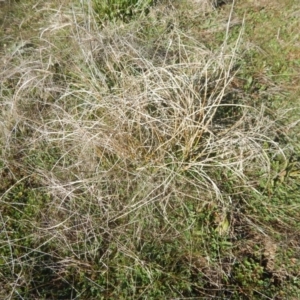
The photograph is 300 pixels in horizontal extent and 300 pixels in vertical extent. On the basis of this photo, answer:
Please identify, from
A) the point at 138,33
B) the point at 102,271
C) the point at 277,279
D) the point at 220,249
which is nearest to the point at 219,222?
the point at 220,249

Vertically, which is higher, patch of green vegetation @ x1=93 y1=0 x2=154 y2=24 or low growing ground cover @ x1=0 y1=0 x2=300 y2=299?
patch of green vegetation @ x1=93 y1=0 x2=154 y2=24

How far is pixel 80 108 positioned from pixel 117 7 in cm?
107

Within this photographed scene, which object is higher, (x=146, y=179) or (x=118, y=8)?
(x=118, y=8)

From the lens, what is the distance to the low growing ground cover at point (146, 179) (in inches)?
74.5

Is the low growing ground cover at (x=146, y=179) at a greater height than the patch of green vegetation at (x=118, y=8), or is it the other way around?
the patch of green vegetation at (x=118, y=8)

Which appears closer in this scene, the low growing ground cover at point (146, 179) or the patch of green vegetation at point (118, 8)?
the low growing ground cover at point (146, 179)

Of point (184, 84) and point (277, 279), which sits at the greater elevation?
point (184, 84)

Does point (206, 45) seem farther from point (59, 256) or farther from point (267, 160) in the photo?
point (59, 256)

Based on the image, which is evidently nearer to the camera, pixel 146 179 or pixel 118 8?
pixel 146 179

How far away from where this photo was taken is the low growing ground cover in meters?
1.89

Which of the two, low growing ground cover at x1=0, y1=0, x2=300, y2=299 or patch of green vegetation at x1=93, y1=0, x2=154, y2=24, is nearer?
low growing ground cover at x1=0, y1=0, x2=300, y2=299

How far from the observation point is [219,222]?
204 centimetres

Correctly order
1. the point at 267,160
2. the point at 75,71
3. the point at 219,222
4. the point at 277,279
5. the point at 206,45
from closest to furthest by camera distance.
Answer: the point at 277,279 → the point at 219,222 → the point at 267,160 → the point at 75,71 → the point at 206,45

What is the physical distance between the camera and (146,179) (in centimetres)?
213
